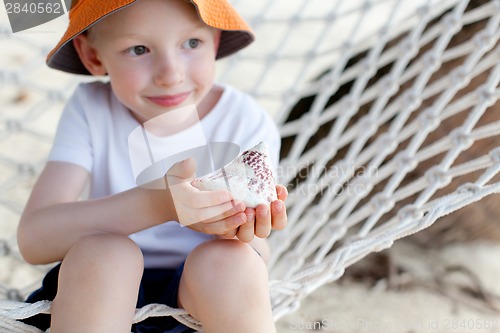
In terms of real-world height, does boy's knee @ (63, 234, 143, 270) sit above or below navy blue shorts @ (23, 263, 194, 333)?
above

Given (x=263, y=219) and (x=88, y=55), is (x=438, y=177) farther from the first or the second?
(x=88, y=55)

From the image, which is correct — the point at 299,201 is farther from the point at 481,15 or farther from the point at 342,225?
the point at 481,15

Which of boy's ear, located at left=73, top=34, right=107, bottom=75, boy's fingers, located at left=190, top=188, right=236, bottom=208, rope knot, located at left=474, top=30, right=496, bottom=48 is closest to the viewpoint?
boy's fingers, located at left=190, top=188, right=236, bottom=208

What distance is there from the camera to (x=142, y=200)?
2.75 ft

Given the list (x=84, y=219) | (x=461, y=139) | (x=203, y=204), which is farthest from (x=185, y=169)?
(x=461, y=139)

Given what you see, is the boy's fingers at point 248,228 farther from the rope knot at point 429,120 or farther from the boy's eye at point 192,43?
the rope knot at point 429,120

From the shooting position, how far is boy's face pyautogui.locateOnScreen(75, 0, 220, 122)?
0.89 m

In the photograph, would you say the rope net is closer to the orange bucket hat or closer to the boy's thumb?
the boy's thumb

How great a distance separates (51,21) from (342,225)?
640mm

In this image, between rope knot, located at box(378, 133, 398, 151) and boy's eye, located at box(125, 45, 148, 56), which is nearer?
boy's eye, located at box(125, 45, 148, 56)

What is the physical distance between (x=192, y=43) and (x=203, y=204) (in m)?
0.27

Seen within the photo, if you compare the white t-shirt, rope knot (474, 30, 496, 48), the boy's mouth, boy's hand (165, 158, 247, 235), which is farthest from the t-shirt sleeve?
rope knot (474, 30, 496, 48)

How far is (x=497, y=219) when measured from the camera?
1.63 metres

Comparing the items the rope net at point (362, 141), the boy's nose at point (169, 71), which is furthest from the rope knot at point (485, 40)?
the boy's nose at point (169, 71)
